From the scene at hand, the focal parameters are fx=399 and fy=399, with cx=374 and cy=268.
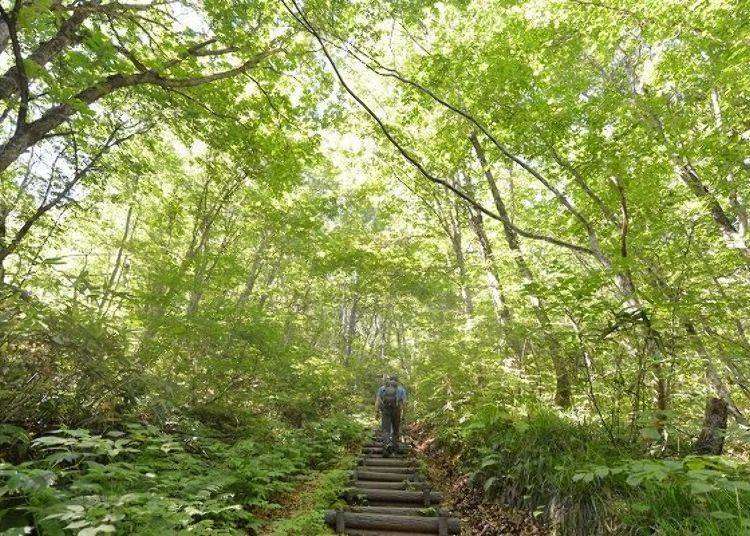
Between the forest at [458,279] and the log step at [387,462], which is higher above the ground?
the forest at [458,279]

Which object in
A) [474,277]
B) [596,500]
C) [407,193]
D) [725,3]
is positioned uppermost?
[407,193]

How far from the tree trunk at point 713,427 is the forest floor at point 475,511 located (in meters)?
2.30

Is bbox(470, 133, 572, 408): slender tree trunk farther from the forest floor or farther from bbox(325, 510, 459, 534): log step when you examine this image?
bbox(325, 510, 459, 534): log step

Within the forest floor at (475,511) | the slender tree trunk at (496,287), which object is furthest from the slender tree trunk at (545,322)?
the forest floor at (475,511)

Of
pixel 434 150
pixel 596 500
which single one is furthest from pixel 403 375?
pixel 596 500

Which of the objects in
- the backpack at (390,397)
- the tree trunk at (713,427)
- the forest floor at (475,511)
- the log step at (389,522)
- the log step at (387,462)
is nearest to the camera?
the tree trunk at (713,427)

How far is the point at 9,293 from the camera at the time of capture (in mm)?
4375

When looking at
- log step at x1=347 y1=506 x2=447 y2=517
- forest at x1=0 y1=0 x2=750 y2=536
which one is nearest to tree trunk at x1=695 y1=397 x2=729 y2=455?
forest at x1=0 y1=0 x2=750 y2=536

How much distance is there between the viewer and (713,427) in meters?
5.09

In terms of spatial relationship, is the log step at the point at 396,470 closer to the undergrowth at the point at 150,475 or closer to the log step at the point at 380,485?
the log step at the point at 380,485

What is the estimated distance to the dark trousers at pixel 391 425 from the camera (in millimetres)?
9883

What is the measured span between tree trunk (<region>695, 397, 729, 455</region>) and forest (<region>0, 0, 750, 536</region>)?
25 mm

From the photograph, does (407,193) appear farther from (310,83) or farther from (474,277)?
(310,83)

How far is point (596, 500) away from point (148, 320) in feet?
24.7
